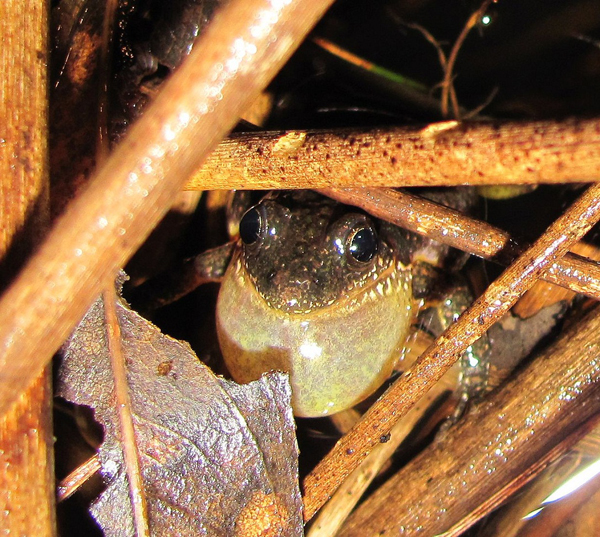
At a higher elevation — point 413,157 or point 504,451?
point 413,157

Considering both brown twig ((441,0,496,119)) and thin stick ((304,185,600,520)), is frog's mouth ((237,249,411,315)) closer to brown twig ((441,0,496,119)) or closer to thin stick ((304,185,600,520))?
thin stick ((304,185,600,520))

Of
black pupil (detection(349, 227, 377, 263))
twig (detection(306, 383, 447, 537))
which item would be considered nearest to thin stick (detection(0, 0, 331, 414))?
black pupil (detection(349, 227, 377, 263))

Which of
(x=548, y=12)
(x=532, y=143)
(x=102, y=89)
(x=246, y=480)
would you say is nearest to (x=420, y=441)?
(x=246, y=480)

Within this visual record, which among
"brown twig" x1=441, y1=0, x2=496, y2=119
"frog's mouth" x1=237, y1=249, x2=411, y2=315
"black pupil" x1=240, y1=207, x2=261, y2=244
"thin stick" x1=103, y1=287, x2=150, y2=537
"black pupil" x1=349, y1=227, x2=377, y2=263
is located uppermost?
"brown twig" x1=441, y1=0, x2=496, y2=119

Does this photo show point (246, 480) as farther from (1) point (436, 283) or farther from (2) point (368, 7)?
(2) point (368, 7)

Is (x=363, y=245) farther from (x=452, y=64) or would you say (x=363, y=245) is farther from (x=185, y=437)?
(x=452, y=64)

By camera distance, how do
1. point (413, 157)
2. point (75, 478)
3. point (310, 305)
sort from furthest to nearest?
point (310, 305) → point (75, 478) → point (413, 157)

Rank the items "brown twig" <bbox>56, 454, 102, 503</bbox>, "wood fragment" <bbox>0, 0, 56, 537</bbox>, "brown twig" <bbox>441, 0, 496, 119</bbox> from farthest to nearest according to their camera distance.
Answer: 1. "brown twig" <bbox>441, 0, 496, 119</bbox>
2. "brown twig" <bbox>56, 454, 102, 503</bbox>
3. "wood fragment" <bbox>0, 0, 56, 537</bbox>

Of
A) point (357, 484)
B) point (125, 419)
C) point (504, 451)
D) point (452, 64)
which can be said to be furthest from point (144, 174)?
point (452, 64)
